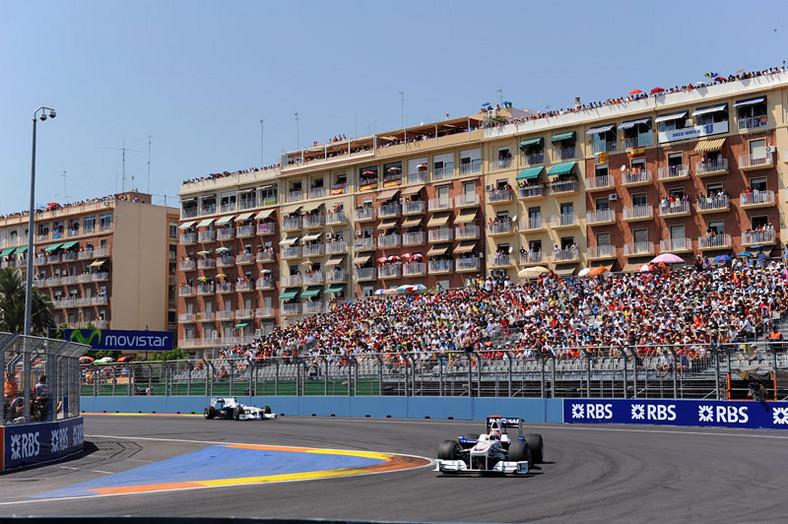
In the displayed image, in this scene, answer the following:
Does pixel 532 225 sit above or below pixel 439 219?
below

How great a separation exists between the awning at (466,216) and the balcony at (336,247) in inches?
404

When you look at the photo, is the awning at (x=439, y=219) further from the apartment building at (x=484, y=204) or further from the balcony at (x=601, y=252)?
the balcony at (x=601, y=252)

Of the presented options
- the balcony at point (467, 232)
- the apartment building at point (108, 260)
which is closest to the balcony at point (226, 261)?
the apartment building at point (108, 260)

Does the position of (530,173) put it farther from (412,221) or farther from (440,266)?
(412,221)

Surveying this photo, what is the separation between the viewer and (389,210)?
69.3 m

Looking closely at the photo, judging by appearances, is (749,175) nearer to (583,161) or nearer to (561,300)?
(583,161)

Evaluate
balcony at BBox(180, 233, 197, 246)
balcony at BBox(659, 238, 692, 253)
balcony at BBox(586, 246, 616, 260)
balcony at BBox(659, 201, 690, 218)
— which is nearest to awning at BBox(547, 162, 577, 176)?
balcony at BBox(586, 246, 616, 260)

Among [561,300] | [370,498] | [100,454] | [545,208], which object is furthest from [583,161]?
[370,498]

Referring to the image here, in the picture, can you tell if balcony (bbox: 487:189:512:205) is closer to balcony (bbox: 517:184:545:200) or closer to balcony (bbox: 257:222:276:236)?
balcony (bbox: 517:184:545:200)

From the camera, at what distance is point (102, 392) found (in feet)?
168

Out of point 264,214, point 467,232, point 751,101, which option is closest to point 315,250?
point 264,214

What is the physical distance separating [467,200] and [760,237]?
66.9 feet

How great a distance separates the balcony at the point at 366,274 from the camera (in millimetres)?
69588

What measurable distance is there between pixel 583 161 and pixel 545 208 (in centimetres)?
396
